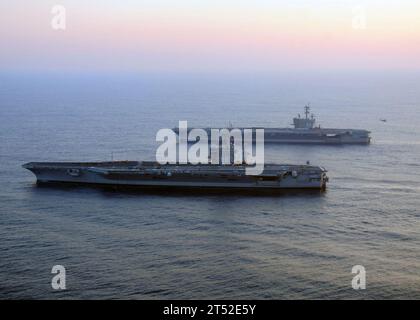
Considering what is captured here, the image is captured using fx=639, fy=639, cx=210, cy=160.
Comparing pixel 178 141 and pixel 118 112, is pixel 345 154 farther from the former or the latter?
pixel 118 112

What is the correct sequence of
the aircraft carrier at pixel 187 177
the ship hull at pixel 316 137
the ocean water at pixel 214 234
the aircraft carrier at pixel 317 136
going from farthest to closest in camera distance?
the ship hull at pixel 316 137
the aircraft carrier at pixel 317 136
the aircraft carrier at pixel 187 177
the ocean water at pixel 214 234

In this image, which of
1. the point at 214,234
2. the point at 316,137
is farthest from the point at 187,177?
the point at 316,137

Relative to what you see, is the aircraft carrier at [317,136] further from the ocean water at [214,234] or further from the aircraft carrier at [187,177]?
the aircraft carrier at [187,177]

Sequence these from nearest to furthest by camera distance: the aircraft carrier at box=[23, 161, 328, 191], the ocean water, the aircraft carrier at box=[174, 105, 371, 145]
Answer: the ocean water < the aircraft carrier at box=[23, 161, 328, 191] < the aircraft carrier at box=[174, 105, 371, 145]

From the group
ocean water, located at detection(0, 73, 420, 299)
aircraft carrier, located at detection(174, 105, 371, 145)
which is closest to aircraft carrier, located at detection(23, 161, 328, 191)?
ocean water, located at detection(0, 73, 420, 299)

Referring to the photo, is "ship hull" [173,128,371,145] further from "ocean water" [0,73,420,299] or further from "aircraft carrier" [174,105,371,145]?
"ocean water" [0,73,420,299]

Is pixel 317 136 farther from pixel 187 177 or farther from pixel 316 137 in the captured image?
pixel 187 177

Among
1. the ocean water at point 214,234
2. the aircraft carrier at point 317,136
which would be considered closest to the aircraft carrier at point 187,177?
the ocean water at point 214,234

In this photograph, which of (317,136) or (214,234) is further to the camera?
(317,136)
